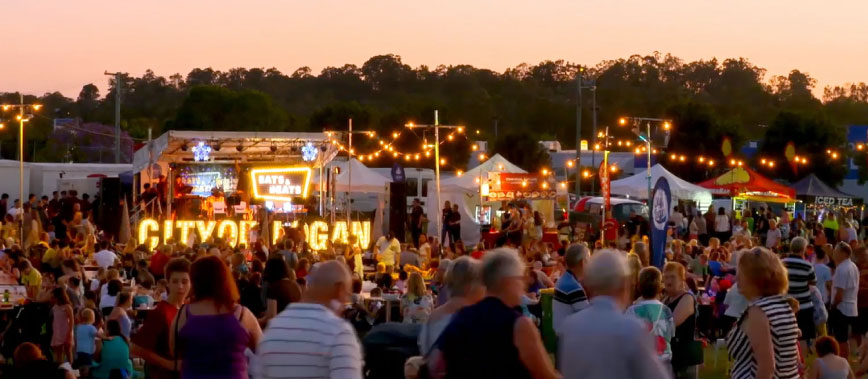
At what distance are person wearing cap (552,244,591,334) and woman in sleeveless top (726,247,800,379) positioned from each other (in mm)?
1682

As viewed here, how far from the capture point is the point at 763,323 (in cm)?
521

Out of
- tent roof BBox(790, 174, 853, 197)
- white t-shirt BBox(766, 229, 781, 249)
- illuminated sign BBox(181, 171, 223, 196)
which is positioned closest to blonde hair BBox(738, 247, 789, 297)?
white t-shirt BBox(766, 229, 781, 249)

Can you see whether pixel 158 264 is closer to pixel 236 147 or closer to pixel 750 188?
pixel 236 147

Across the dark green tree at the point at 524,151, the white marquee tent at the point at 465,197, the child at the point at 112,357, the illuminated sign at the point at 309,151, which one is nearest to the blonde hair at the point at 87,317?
the child at the point at 112,357

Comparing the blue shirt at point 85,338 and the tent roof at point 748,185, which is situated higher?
the tent roof at point 748,185

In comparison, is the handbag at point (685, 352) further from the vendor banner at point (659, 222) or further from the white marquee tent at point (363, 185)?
the white marquee tent at point (363, 185)

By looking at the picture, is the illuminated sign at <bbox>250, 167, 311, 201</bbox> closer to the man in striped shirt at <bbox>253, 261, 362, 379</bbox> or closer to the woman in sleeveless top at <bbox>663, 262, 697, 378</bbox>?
the woman in sleeveless top at <bbox>663, 262, 697, 378</bbox>

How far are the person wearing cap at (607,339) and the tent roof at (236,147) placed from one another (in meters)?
20.2

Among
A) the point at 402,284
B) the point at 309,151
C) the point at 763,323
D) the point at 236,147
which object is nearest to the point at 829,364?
the point at 763,323

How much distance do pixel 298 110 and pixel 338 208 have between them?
74.5 metres

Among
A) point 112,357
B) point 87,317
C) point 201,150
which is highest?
point 201,150

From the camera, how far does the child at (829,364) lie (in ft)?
27.1

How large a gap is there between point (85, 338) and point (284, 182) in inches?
619

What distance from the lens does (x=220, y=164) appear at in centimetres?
2788
